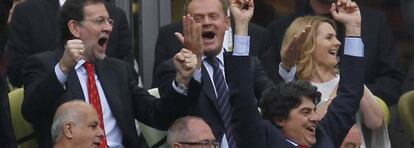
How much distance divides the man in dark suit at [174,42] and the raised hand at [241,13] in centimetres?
145

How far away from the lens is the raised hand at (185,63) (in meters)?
8.29

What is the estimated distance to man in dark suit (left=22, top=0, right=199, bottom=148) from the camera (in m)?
8.73

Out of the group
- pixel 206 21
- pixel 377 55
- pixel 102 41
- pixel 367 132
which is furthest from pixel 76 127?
pixel 377 55

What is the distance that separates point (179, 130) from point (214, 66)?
22.8 inches

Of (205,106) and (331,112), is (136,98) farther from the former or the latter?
(331,112)

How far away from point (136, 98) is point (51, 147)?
650mm

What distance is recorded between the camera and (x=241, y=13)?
8.68m

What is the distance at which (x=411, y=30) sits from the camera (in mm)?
10625

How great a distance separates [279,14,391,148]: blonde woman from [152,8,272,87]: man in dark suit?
25.4 inches

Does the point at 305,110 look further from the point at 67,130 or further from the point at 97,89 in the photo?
the point at 67,130

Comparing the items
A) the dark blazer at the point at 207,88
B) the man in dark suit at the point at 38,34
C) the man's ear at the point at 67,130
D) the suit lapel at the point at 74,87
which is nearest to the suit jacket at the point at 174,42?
the man in dark suit at the point at 38,34

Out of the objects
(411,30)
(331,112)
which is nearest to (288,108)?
(331,112)

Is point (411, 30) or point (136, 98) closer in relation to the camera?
point (136, 98)

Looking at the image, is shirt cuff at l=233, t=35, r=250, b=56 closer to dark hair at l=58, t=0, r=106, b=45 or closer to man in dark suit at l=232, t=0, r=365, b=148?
man in dark suit at l=232, t=0, r=365, b=148
